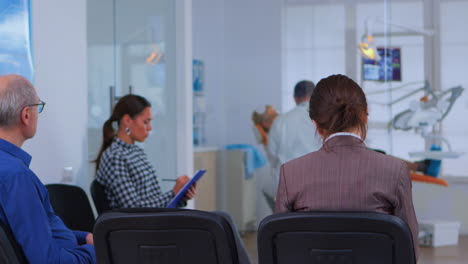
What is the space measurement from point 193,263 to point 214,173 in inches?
201

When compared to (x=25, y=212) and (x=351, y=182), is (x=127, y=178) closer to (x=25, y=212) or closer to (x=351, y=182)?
(x=25, y=212)

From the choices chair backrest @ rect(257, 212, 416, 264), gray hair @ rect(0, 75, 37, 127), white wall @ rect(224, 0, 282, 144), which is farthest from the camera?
white wall @ rect(224, 0, 282, 144)

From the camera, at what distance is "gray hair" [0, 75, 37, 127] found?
102 inches

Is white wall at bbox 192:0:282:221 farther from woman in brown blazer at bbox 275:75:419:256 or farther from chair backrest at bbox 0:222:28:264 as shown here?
chair backrest at bbox 0:222:28:264

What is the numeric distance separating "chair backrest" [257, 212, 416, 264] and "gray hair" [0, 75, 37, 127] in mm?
1037

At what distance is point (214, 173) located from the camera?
7398 millimetres

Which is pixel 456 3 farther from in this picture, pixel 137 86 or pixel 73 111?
pixel 73 111

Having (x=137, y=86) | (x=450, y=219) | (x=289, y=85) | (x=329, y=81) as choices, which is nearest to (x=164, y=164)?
(x=137, y=86)

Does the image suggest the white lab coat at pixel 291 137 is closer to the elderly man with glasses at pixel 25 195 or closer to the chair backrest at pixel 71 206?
the chair backrest at pixel 71 206

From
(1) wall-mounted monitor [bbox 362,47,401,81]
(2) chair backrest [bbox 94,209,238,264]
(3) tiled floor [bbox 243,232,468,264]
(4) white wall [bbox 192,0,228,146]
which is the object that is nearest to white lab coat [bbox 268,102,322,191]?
(1) wall-mounted monitor [bbox 362,47,401,81]

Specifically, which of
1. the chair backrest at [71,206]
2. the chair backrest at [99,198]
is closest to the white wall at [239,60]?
the chair backrest at [99,198]

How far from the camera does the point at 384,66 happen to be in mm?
6055

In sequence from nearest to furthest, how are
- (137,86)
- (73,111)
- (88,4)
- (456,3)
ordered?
1. (73,111)
2. (88,4)
3. (137,86)
4. (456,3)

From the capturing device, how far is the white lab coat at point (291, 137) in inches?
220
